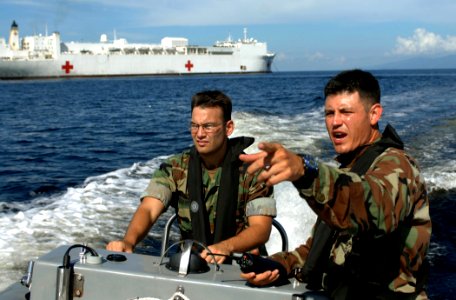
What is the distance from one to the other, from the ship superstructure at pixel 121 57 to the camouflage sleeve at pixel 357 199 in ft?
239

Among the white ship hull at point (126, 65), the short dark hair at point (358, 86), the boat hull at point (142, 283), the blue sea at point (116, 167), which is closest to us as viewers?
the short dark hair at point (358, 86)

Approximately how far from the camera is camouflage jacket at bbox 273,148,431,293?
158cm

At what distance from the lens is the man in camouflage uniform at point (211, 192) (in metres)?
3.21

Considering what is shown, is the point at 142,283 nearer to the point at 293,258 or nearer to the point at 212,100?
the point at 293,258

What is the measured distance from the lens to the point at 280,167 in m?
1.48

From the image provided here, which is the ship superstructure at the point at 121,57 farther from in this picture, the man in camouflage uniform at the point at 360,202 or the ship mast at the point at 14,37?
the man in camouflage uniform at the point at 360,202

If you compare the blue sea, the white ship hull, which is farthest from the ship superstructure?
the blue sea

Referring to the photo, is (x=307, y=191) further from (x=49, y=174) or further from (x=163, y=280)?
(x=49, y=174)

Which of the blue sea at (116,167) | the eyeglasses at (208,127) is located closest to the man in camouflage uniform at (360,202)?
the eyeglasses at (208,127)

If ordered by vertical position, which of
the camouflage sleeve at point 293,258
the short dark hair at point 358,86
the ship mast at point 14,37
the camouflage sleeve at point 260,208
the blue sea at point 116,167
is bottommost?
the blue sea at point 116,167

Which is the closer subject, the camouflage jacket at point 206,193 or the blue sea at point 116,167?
the camouflage jacket at point 206,193

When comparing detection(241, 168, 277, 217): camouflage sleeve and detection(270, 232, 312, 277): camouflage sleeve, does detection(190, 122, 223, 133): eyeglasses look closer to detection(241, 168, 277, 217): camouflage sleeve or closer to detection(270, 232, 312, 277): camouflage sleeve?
detection(241, 168, 277, 217): camouflage sleeve

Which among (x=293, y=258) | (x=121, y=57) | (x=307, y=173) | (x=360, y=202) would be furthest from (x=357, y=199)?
(x=121, y=57)

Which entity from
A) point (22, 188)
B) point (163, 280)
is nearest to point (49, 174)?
point (22, 188)
